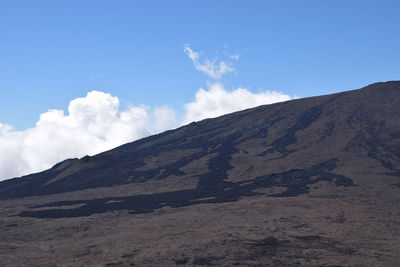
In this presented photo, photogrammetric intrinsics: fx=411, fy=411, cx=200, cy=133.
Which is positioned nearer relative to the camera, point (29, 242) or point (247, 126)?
point (29, 242)

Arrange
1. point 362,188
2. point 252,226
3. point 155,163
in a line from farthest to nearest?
point 155,163
point 362,188
point 252,226

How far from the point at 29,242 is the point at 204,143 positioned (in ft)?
191

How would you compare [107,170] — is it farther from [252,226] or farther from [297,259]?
[297,259]

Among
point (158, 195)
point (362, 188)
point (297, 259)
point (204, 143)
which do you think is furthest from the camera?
point (204, 143)

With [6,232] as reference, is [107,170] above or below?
above

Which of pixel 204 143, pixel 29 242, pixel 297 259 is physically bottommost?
pixel 297 259

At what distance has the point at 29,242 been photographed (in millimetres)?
33438

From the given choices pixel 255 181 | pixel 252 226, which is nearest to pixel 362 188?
pixel 255 181

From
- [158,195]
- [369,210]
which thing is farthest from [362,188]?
[158,195]

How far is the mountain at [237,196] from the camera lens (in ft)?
87.1

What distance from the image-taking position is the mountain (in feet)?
87.1

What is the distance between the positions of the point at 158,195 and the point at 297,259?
33.5 meters

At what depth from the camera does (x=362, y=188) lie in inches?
1854

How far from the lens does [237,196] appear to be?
48.8 metres
